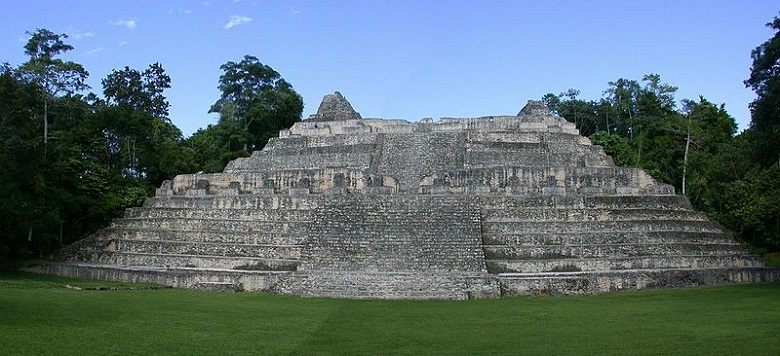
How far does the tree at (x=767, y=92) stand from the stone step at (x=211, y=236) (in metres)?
13.1

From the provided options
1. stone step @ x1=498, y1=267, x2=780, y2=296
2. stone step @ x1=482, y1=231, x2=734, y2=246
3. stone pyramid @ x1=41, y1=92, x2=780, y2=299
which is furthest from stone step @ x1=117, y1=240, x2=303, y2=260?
stone step @ x1=498, y1=267, x2=780, y2=296

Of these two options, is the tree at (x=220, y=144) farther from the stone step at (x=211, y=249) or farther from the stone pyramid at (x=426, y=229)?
the stone step at (x=211, y=249)

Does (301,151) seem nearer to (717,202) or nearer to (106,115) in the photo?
(106,115)

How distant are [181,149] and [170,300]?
22.3 meters

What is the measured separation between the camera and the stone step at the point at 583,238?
20531 millimetres

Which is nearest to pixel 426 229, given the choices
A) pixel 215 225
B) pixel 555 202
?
pixel 555 202

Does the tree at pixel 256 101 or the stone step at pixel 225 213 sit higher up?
the tree at pixel 256 101

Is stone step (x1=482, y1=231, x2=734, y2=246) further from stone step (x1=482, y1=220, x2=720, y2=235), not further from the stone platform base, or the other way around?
the stone platform base

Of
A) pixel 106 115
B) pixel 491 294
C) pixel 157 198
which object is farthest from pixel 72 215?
pixel 491 294

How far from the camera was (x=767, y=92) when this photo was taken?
1872 centimetres

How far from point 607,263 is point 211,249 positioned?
1184 cm

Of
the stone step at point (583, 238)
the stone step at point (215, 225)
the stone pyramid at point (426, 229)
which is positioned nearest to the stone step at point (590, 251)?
the stone pyramid at point (426, 229)

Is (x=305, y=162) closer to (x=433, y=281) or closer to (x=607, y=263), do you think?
(x=433, y=281)

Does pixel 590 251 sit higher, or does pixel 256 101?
pixel 256 101
